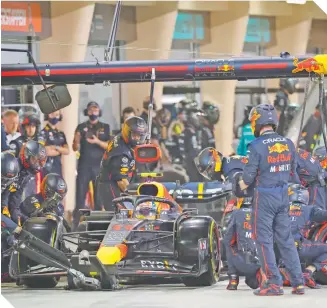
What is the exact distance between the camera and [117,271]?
13.4m

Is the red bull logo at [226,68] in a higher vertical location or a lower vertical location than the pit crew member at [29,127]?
higher

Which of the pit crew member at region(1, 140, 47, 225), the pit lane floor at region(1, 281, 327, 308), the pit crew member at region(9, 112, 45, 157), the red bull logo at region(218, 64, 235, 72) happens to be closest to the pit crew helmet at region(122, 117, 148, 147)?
the pit crew member at region(1, 140, 47, 225)

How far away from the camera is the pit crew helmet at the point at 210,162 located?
14.5m

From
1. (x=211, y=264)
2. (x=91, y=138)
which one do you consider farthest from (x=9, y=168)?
(x=91, y=138)

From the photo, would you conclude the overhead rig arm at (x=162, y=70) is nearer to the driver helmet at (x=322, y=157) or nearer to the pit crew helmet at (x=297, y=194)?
the driver helmet at (x=322, y=157)

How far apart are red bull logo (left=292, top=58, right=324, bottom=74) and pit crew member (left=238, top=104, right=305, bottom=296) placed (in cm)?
175

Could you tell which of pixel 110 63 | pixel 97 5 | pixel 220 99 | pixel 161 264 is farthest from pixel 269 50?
pixel 161 264

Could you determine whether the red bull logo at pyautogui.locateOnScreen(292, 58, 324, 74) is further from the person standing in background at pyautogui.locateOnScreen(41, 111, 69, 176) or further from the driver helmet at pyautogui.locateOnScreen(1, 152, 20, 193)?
the person standing in background at pyautogui.locateOnScreen(41, 111, 69, 176)

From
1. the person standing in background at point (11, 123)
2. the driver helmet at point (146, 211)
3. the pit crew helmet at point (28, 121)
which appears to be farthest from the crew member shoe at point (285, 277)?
the person standing in background at point (11, 123)

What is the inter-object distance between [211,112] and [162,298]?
43.2 ft

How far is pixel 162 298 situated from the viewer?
41.9 feet

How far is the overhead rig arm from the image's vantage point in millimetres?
14797

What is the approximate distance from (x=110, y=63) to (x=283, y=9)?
1496 cm

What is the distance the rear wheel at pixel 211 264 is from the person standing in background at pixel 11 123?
5.94 metres
